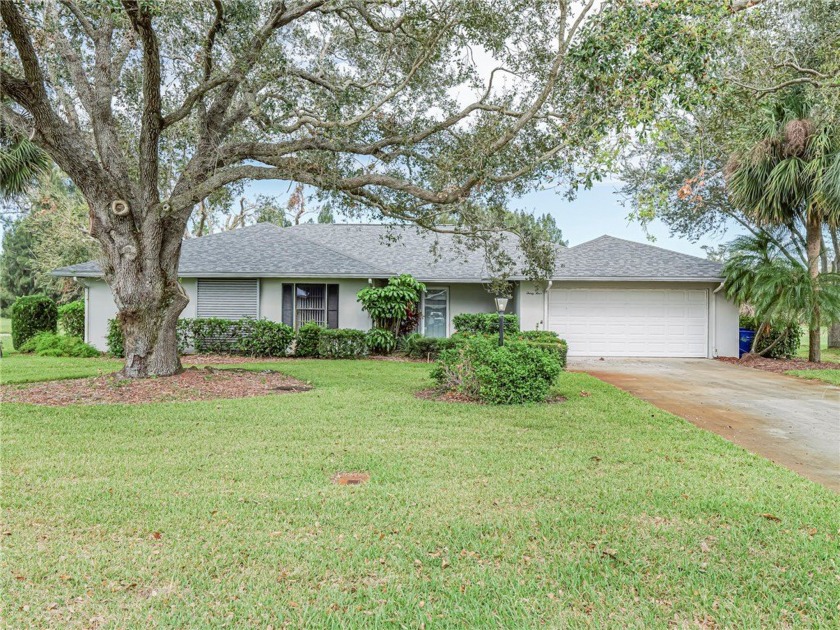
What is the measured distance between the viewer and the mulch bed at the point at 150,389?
776cm

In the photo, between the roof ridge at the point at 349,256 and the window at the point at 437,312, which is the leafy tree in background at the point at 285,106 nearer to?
the roof ridge at the point at 349,256

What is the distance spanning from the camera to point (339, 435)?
231 inches

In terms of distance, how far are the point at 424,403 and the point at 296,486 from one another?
3.67 m

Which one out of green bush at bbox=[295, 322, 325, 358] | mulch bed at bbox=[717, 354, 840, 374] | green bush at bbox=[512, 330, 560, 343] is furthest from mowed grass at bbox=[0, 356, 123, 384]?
mulch bed at bbox=[717, 354, 840, 374]

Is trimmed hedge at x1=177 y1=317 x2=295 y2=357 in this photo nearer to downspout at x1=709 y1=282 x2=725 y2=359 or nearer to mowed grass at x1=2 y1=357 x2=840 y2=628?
mowed grass at x1=2 y1=357 x2=840 y2=628

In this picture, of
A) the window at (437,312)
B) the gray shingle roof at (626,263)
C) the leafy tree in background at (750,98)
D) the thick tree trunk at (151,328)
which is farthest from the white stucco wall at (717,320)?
the thick tree trunk at (151,328)

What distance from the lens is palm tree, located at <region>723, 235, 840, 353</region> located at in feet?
41.4

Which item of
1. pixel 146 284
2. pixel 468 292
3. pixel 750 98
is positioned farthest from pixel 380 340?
pixel 750 98

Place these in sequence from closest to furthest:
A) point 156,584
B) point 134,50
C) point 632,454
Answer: point 156,584
point 632,454
point 134,50

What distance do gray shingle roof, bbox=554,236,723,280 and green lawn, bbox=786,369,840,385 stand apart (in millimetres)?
3881

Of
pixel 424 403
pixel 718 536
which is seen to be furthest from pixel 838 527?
pixel 424 403

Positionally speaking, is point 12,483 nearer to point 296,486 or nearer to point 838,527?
point 296,486

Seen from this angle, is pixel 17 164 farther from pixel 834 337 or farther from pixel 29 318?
pixel 834 337

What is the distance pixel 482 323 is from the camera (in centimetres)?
1432
